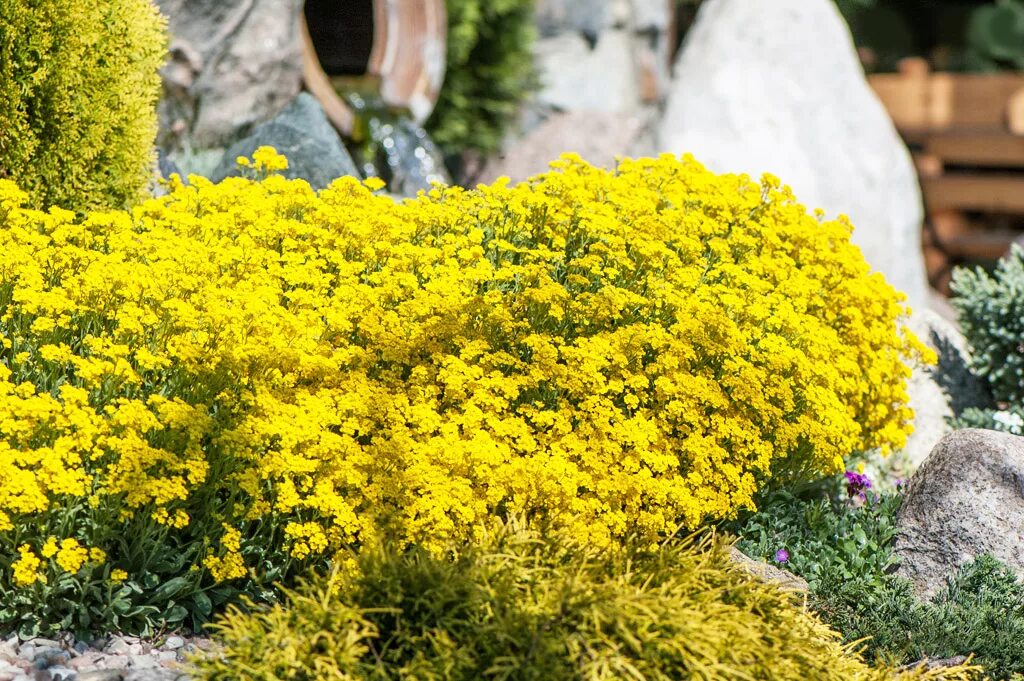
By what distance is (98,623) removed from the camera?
3383 millimetres

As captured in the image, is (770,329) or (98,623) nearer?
(98,623)

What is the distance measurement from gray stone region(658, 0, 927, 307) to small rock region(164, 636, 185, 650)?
668 centimetres

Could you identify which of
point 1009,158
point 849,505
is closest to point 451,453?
point 849,505

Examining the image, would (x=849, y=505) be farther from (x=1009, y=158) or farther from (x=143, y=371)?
(x=1009, y=158)

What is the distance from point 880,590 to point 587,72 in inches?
307

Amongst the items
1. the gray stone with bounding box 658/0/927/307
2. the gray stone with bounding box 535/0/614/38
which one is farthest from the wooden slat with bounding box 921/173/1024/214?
the gray stone with bounding box 535/0/614/38

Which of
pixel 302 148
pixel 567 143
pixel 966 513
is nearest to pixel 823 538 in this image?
pixel 966 513

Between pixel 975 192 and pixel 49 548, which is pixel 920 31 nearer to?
pixel 975 192

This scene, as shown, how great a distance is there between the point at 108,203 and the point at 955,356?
4329mm

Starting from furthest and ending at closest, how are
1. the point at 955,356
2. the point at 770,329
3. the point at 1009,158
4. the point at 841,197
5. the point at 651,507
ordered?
1. the point at 1009,158
2. the point at 841,197
3. the point at 955,356
4. the point at 770,329
5. the point at 651,507

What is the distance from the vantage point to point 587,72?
1120 cm

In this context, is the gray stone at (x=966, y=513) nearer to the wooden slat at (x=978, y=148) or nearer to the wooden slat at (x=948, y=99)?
the wooden slat at (x=978, y=148)

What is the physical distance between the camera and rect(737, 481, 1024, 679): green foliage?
3.93 metres

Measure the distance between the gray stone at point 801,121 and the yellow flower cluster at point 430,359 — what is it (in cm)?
458
